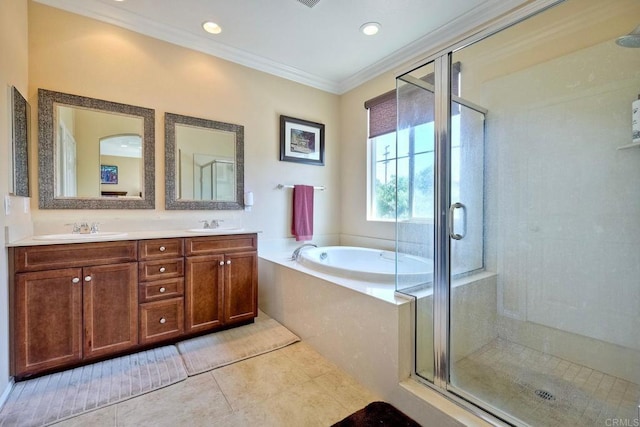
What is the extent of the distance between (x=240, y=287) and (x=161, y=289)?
60 cm

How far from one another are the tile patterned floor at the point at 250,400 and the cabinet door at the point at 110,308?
50cm

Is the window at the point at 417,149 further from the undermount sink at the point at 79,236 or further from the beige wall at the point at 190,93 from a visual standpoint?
the undermount sink at the point at 79,236

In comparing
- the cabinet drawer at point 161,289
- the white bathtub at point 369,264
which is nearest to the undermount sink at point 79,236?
the cabinet drawer at point 161,289

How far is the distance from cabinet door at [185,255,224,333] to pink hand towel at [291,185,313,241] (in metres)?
1.13

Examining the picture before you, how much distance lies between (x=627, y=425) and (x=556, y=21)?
7.43ft

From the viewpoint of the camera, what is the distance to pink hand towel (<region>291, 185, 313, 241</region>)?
338cm

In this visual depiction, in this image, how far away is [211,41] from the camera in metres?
2.78

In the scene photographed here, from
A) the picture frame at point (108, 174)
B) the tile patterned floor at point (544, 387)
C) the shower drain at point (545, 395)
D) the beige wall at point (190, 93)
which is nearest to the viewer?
the tile patterned floor at point (544, 387)

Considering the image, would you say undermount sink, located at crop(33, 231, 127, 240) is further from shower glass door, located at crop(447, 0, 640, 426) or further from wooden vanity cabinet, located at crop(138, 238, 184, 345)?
shower glass door, located at crop(447, 0, 640, 426)

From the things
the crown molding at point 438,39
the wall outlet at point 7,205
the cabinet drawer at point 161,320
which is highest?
the crown molding at point 438,39

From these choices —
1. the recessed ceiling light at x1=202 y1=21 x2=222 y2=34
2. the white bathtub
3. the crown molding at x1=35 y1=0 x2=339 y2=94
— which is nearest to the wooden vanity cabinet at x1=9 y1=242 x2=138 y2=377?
the white bathtub

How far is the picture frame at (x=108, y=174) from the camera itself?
236 cm

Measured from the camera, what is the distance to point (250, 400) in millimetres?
1650

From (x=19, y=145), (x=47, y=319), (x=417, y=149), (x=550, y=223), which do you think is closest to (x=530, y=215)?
(x=550, y=223)
